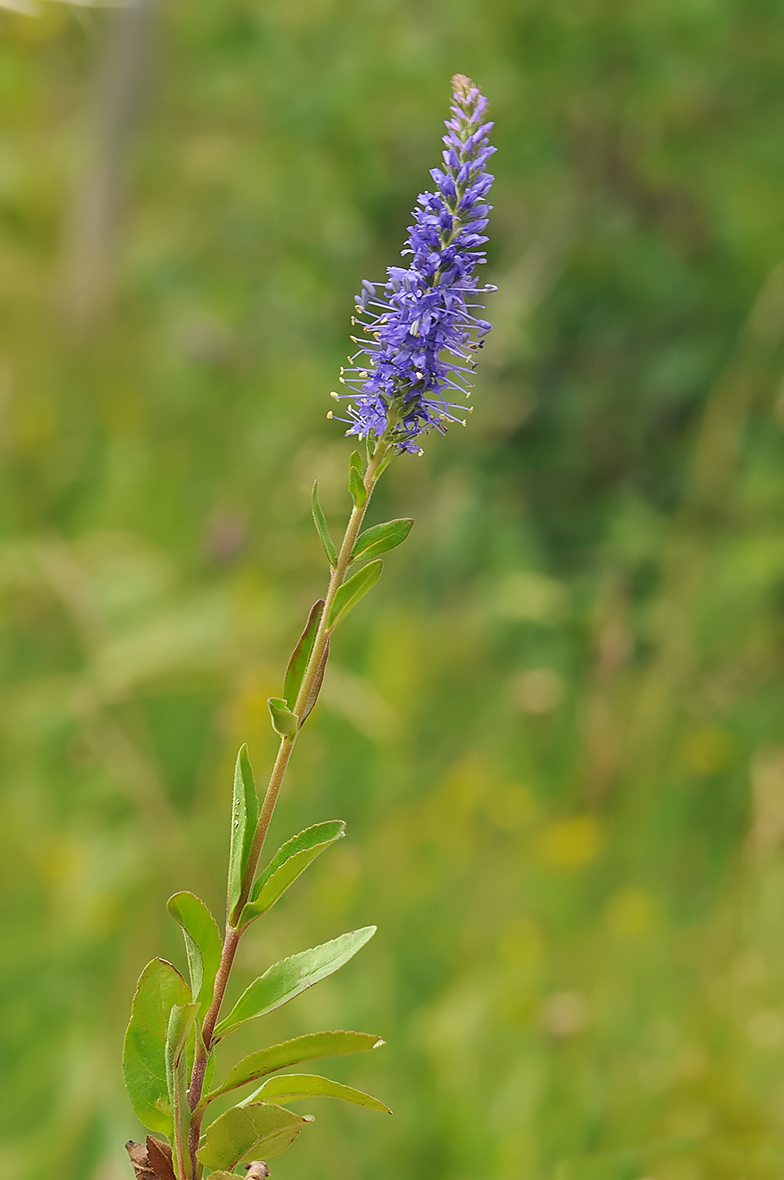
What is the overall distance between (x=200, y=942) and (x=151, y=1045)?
5 centimetres

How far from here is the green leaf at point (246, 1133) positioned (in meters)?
0.39

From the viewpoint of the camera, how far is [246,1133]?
0.40 meters

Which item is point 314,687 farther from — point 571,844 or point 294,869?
point 571,844

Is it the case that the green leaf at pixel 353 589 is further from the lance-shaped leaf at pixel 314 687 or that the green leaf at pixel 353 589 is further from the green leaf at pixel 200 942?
the green leaf at pixel 200 942

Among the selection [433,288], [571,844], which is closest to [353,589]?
[433,288]

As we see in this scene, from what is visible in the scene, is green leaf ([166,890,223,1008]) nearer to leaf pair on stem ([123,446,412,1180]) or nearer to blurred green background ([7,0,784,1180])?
leaf pair on stem ([123,446,412,1180])

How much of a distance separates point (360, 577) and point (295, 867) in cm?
11

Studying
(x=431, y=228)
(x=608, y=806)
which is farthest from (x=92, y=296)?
(x=431, y=228)

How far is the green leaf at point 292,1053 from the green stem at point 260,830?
12 mm

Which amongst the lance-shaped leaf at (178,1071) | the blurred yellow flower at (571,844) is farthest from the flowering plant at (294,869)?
the blurred yellow flower at (571,844)

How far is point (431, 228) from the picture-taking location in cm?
43

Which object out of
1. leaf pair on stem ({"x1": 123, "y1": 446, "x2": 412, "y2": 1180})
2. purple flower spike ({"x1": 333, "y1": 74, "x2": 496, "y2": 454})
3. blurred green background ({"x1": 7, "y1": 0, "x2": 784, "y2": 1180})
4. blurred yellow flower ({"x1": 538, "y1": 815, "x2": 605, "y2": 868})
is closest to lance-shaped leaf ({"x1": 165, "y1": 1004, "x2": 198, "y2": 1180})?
leaf pair on stem ({"x1": 123, "y1": 446, "x2": 412, "y2": 1180})

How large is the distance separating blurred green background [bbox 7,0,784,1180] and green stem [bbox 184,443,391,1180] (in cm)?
56

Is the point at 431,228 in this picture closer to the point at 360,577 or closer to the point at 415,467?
the point at 360,577
